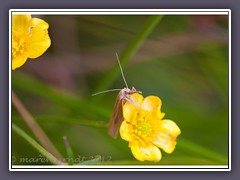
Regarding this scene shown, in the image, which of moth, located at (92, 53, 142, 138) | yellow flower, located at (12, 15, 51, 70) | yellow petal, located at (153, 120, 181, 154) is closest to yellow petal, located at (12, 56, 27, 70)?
yellow flower, located at (12, 15, 51, 70)

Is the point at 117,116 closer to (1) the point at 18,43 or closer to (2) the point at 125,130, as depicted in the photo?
(2) the point at 125,130

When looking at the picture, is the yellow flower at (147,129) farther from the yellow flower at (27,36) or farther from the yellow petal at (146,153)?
the yellow flower at (27,36)

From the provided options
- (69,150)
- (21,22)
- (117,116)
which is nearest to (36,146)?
(69,150)

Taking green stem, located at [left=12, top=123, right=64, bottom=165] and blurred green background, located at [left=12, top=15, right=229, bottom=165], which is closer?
green stem, located at [left=12, top=123, right=64, bottom=165]

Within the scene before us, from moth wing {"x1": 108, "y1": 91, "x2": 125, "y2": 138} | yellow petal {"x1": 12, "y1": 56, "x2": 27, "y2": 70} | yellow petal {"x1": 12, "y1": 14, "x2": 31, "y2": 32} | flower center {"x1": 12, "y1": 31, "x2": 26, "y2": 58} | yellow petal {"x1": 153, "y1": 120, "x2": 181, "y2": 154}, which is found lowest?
yellow petal {"x1": 153, "y1": 120, "x2": 181, "y2": 154}

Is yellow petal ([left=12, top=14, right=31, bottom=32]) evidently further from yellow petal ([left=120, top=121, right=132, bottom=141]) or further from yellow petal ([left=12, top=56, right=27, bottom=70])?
yellow petal ([left=120, top=121, right=132, bottom=141])
